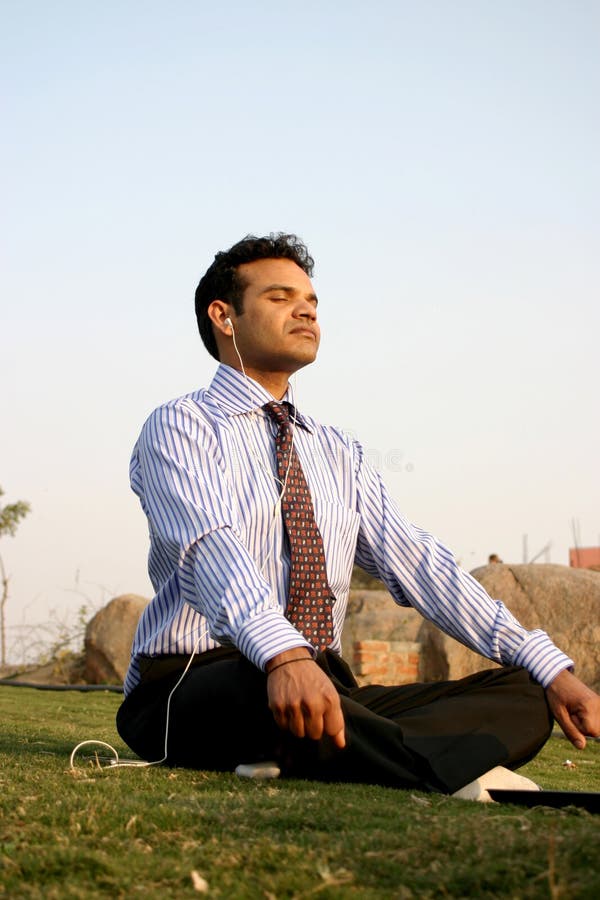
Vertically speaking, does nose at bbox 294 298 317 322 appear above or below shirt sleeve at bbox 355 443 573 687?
above

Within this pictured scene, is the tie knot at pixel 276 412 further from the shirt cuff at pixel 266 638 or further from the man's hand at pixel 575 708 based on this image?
the man's hand at pixel 575 708

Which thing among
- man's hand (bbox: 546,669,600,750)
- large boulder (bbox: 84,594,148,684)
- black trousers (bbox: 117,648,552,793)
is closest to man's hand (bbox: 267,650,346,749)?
black trousers (bbox: 117,648,552,793)

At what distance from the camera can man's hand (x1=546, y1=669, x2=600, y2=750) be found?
3.04m

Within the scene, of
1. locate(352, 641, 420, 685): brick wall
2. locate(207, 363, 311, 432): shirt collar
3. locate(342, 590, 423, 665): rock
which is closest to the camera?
locate(207, 363, 311, 432): shirt collar

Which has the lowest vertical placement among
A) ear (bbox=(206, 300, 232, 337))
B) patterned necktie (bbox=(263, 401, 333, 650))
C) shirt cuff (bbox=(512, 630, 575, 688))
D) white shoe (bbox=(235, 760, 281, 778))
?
white shoe (bbox=(235, 760, 281, 778))

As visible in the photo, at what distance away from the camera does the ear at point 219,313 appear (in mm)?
3891

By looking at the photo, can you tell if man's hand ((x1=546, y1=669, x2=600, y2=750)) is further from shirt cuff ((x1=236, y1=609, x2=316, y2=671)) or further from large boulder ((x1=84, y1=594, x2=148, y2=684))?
large boulder ((x1=84, y1=594, x2=148, y2=684))

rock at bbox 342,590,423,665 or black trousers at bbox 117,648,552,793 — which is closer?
black trousers at bbox 117,648,552,793

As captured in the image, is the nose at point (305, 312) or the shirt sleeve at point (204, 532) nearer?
Answer: the shirt sleeve at point (204, 532)

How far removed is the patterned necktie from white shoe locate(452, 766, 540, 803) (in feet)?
2.28

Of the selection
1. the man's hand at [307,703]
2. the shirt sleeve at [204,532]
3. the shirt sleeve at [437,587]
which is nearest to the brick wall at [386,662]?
the shirt sleeve at [437,587]

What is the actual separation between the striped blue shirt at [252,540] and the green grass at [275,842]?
44cm

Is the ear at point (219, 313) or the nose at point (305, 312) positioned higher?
the ear at point (219, 313)

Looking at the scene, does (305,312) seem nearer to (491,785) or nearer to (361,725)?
(361,725)
